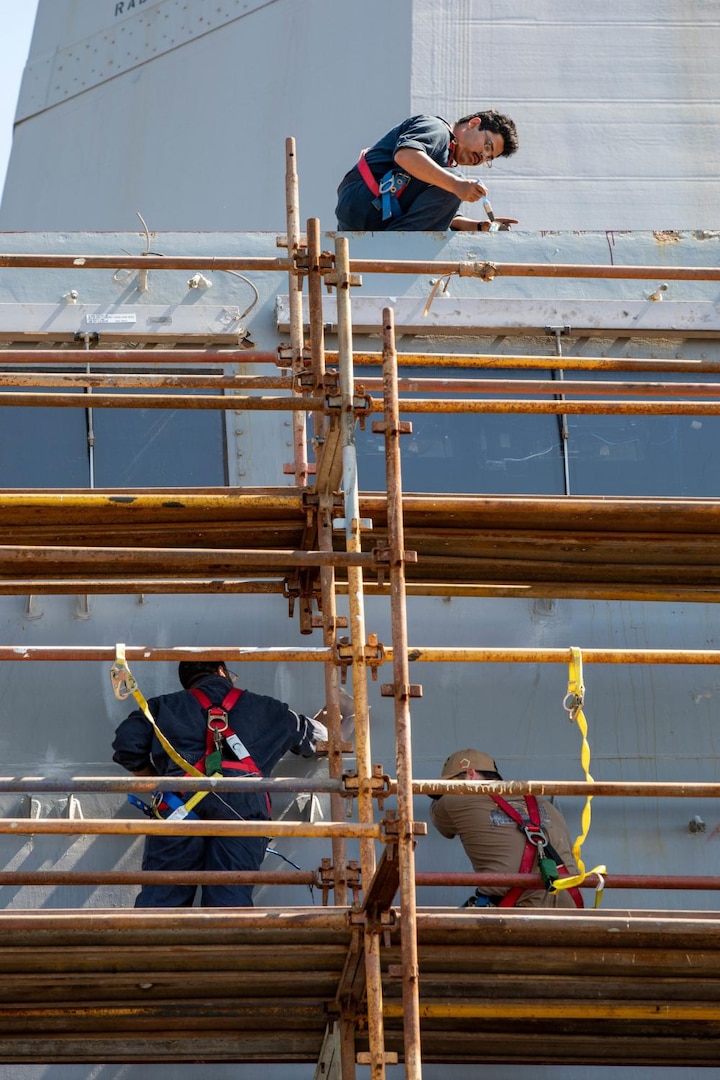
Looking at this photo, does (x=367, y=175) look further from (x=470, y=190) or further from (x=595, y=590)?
(x=595, y=590)

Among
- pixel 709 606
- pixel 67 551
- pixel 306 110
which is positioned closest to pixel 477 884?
pixel 67 551

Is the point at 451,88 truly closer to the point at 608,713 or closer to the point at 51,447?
the point at 51,447

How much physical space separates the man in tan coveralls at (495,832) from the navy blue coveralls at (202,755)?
2.24 feet

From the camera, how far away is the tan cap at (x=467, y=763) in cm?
728

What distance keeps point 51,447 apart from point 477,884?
353 centimetres

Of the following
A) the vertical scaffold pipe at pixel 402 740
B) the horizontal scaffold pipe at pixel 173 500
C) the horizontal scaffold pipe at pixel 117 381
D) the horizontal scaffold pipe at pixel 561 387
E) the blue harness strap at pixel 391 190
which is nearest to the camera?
the vertical scaffold pipe at pixel 402 740

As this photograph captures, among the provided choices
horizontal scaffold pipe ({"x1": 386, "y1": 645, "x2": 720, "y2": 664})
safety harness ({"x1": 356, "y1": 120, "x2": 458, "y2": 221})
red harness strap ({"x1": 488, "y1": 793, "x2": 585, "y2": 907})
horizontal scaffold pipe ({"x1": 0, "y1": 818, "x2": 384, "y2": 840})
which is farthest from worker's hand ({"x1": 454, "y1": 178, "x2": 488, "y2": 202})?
horizontal scaffold pipe ({"x1": 0, "y1": 818, "x2": 384, "y2": 840})

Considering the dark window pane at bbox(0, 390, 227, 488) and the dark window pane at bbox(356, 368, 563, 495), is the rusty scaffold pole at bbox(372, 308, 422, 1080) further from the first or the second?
the dark window pane at bbox(0, 390, 227, 488)

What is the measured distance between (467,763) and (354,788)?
1.34 m

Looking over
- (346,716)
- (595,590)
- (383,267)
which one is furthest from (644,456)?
(346,716)

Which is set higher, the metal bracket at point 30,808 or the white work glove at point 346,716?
the white work glove at point 346,716

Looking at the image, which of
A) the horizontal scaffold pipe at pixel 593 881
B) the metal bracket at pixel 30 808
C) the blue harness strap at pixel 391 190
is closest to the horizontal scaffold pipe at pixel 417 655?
the horizontal scaffold pipe at pixel 593 881

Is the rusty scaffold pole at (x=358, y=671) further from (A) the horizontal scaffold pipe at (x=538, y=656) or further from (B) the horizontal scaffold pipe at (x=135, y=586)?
(B) the horizontal scaffold pipe at (x=135, y=586)

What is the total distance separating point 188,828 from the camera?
19.1 ft
